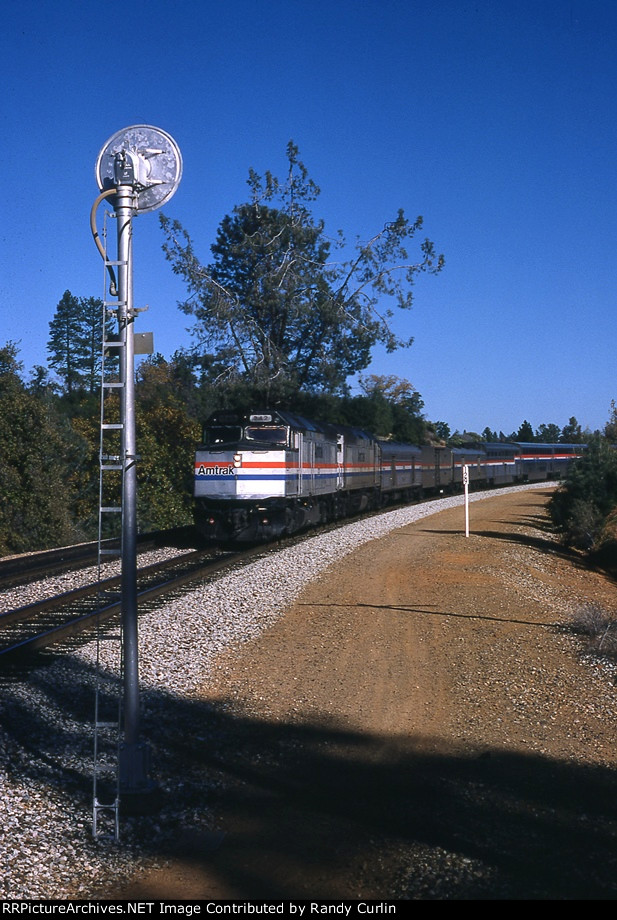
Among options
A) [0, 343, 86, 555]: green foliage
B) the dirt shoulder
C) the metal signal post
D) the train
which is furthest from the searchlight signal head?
[0, 343, 86, 555]: green foliage

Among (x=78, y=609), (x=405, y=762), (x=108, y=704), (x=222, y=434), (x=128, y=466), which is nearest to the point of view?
(x=128, y=466)

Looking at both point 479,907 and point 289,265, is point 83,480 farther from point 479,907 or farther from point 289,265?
point 479,907

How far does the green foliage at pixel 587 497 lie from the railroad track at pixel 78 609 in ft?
45.4

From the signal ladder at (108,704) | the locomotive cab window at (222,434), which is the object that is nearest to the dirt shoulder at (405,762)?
the signal ladder at (108,704)

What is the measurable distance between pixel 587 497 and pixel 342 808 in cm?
2720

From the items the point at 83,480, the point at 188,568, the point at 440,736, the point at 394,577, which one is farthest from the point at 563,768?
the point at 83,480

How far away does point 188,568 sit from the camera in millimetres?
18047

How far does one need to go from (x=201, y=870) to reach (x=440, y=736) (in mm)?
2956

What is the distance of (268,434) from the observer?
2131 cm

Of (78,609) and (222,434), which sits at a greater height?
(222,434)

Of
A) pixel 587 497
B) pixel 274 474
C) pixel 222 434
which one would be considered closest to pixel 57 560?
pixel 222 434

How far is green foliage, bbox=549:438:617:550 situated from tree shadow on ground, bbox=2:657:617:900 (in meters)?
21.8

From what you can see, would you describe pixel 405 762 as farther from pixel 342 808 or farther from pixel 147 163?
pixel 147 163

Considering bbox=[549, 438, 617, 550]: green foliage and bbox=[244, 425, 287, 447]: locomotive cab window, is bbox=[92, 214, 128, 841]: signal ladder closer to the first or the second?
bbox=[244, 425, 287, 447]: locomotive cab window
